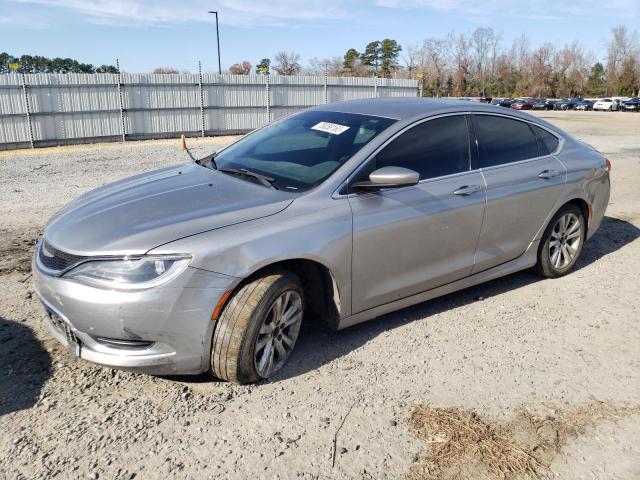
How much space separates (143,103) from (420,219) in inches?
735

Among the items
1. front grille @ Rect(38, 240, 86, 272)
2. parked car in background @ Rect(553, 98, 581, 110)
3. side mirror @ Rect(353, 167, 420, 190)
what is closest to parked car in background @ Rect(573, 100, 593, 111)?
parked car in background @ Rect(553, 98, 581, 110)

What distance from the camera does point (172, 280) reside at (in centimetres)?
294

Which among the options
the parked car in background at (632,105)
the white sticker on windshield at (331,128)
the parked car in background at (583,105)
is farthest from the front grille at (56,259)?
the parked car in background at (583,105)

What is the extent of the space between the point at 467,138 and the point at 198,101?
1871 centimetres

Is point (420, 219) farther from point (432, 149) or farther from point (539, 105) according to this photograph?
point (539, 105)

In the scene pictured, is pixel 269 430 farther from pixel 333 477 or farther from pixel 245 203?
pixel 245 203

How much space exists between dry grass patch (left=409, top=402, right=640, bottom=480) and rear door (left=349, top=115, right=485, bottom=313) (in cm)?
96

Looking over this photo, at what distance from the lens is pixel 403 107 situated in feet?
14.1

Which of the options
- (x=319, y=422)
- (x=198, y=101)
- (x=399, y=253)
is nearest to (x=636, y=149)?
(x=198, y=101)

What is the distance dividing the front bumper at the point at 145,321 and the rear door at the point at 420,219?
3.40ft

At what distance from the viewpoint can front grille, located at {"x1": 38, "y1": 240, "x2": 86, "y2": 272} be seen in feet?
10.1

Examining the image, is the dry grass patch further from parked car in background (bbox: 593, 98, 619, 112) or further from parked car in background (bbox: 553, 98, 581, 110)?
parked car in background (bbox: 553, 98, 581, 110)

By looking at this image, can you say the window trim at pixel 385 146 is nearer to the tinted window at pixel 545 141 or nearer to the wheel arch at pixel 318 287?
the wheel arch at pixel 318 287

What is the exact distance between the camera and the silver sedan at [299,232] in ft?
9.86
